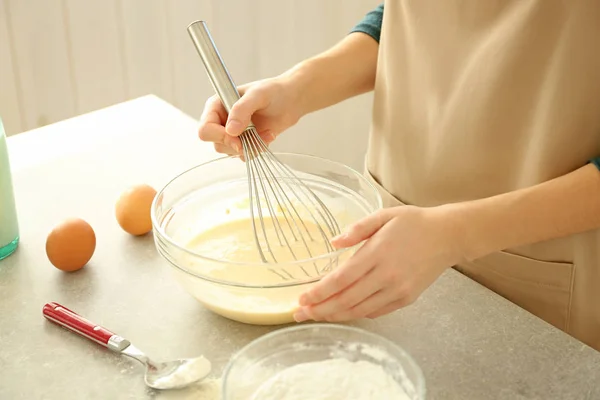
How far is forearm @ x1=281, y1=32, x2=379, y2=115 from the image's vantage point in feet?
4.17

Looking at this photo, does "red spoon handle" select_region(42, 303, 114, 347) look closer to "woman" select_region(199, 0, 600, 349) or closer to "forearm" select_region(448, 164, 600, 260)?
"woman" select_region(199, 0, 600, 349)

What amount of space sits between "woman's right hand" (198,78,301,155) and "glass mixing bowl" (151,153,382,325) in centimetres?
6

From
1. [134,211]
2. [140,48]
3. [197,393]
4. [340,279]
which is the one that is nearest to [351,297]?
[340,279]

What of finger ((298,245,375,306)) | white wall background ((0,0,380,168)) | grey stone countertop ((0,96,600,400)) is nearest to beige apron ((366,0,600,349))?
grey stone countertop ((0,96,600,400))

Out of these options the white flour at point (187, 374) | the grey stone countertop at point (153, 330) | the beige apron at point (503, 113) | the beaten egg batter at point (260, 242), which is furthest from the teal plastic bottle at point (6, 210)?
the beige apron at point (503, 113)

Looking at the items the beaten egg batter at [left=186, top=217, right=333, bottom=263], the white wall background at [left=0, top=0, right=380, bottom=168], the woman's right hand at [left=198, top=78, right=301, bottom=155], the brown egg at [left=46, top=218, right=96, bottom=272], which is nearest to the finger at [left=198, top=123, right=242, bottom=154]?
the woman's right hand at [left=198, top=78, right=301, bottom=155]

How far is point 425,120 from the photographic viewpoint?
48.5 inches

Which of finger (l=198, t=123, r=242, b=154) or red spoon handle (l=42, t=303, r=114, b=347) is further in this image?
finger (l=198, t=123, r=242, b=154)

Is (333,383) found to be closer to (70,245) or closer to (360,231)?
(360,231)

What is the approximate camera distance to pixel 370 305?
2.91 ft

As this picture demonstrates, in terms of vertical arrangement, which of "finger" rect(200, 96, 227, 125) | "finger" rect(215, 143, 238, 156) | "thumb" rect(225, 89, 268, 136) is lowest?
"finger" rect(215, 143, 238, 156)

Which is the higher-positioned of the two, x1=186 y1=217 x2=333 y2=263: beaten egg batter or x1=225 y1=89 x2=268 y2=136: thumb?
x1=225 y1=89 x2=268 y2=136: thumb

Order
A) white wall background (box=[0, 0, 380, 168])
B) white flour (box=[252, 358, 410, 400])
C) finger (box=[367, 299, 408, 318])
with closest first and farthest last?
1. white flour (box=[252, 358, 410, 400])
2. finger (box=[367, 299, 408, 318])
3. white wall background (box=[0, 0, 380, 168])

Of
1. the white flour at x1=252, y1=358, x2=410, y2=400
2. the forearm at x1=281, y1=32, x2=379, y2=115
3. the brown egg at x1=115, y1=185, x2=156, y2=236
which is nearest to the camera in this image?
the white flour at x1=252, y1=358, x2=410, y2=400
